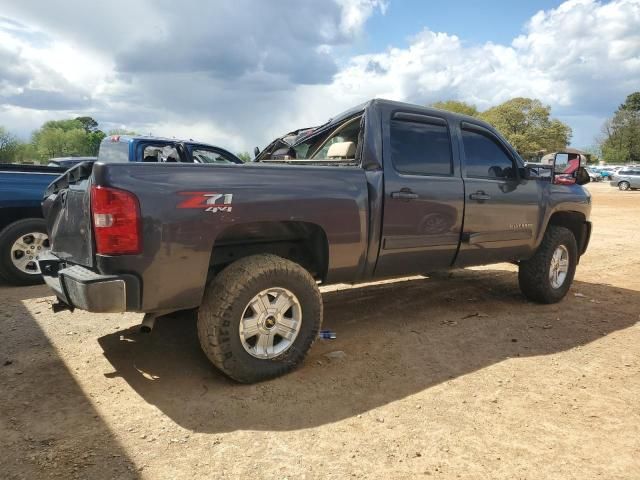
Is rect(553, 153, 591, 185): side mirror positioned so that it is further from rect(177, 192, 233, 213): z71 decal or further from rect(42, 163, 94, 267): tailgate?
rect(42, 163, 94, 267): tailgate

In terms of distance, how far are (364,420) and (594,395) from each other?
158cm

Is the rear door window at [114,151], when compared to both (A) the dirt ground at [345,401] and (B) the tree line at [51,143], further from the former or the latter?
(B) the tree line at [51,143]

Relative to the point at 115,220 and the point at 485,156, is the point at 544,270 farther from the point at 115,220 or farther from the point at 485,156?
the point at 115,220

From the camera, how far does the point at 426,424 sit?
9.50 ft

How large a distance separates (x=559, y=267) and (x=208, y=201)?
425 cm

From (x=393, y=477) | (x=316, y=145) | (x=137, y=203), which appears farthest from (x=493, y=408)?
(x=316, y=145)

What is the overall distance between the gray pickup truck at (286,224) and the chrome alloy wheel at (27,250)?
92.8 inches

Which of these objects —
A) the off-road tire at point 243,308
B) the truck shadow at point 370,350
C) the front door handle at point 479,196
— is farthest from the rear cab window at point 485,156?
the off-road tire at point 243,308

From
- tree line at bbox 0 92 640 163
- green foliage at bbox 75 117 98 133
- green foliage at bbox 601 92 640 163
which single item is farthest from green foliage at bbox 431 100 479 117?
green foliage at bbox 75 117 98 133

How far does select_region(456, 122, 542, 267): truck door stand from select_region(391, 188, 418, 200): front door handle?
0.70 m

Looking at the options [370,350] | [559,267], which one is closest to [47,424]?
[370,350]

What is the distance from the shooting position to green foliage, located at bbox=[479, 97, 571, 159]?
213 feet

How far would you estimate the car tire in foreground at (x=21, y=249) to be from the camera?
225 inches

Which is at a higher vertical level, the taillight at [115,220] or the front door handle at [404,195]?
the front door handle at [404,195]
